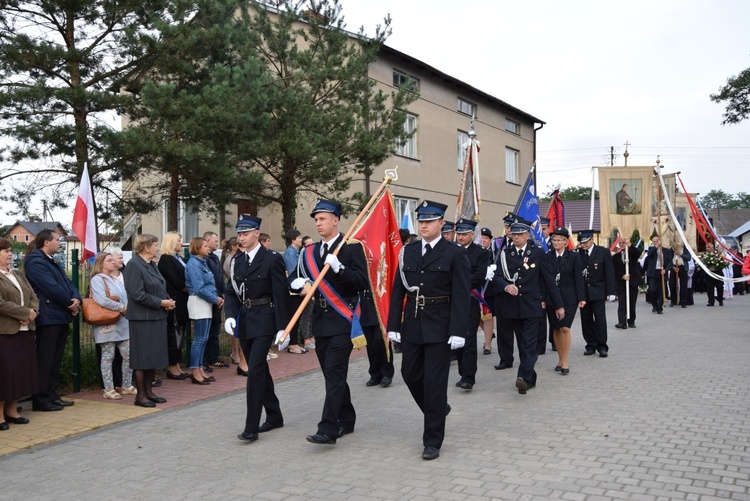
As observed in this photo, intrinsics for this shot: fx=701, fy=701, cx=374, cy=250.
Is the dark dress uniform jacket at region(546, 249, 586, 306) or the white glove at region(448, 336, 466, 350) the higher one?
the dark dress uniform jacket at region(546, 249, 586, 306)

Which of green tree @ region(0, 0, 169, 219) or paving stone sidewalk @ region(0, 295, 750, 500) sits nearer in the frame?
paving stone sidewalk @ region(0, 295, 750, 500)

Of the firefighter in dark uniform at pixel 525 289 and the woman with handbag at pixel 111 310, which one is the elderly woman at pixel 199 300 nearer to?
the woman with handbag at pixel 111 310

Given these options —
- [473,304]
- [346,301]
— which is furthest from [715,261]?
[346,301]

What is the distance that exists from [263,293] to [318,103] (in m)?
11.4

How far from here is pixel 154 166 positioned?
14203 mm

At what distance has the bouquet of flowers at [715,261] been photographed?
2688 centimetres

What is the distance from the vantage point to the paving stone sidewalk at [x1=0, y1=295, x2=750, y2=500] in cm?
499

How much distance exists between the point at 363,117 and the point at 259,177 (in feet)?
10.4

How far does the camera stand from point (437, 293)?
612 centimetres

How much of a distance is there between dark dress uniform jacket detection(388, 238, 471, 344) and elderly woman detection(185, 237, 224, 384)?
391 cm

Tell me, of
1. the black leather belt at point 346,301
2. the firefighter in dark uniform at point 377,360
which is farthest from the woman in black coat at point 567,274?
the black leather belt at point 346,301

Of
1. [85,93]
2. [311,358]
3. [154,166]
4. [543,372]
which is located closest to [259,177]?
[154,166]

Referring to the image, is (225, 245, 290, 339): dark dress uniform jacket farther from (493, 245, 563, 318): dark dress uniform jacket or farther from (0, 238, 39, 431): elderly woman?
(493, 245, 563, 318): dark dress uniform jacket

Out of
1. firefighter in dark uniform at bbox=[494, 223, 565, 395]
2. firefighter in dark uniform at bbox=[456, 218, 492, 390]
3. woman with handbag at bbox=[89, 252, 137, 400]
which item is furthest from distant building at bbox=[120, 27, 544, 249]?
firefighter in dark uniform at bbox=[494, 223, 565, 395]
